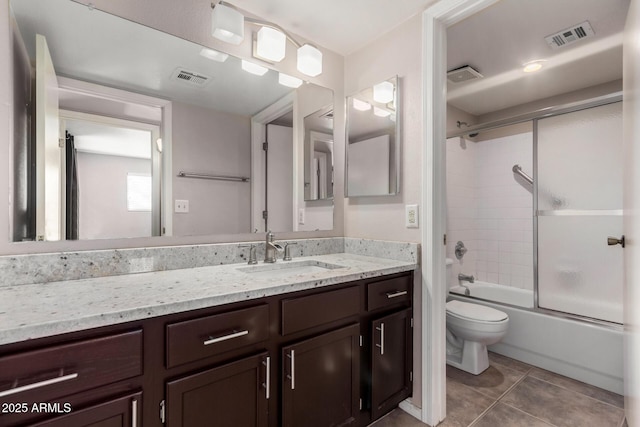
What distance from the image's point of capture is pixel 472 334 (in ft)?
6.95

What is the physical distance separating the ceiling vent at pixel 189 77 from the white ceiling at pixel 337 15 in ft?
1.39

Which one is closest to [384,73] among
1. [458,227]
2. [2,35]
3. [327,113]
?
[327,113]

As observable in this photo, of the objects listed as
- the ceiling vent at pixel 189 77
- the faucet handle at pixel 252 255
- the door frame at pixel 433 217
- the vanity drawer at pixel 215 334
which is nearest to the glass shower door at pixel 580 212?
the door frame at pixel 433 217

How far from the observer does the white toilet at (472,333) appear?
2090 mm

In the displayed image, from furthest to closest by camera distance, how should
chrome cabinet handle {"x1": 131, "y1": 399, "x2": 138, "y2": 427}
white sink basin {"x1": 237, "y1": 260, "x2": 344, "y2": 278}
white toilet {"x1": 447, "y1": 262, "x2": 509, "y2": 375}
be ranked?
white toilet {"x1": 447, "y1": 262, "x2": 509, "y2": 375}, white sink basin {"x1": 237, "y1": 260, "x2": 344, "y2": 278}, chrome cabinet handle {"x1": 131, "y1": 399, "x2": 138, "y2": 427}

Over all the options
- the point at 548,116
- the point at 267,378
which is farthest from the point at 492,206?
the point at 267,378

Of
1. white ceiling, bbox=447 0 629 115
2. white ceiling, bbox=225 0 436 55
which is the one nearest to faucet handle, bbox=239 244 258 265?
white ceiling, bbox=225 0 436 55

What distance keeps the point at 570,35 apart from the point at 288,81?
1.76m

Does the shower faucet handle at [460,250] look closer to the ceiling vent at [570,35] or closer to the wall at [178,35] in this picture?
the wall at [178,35]

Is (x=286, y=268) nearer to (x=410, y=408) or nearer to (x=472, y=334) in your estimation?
(x=410, y=408)

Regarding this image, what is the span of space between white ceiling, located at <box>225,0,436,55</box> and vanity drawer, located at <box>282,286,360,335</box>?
144 centimetres

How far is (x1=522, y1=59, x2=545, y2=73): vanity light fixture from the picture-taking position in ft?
7.30

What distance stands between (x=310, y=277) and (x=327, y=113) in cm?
123

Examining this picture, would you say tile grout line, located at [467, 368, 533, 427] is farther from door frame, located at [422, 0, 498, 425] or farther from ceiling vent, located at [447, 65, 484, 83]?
ceiling vent, located at [447, 65, 484, 83]
